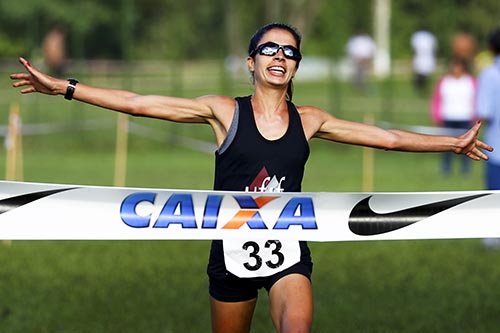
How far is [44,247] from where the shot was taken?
521 inches

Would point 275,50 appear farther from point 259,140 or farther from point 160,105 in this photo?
point 160,105

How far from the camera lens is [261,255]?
591 centimetres

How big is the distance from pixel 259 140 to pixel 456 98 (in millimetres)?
15460

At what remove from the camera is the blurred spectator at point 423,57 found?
2838 cm

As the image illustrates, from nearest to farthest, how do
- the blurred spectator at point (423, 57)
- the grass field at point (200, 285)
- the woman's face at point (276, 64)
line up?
the woman's face at point (276, 64) → the grass field at point (200, 285) → the blurred spectator at point (423, 57)

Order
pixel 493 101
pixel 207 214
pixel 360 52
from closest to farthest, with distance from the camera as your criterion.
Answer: pixel 207 214
pixel 493 101
pixel 360 52

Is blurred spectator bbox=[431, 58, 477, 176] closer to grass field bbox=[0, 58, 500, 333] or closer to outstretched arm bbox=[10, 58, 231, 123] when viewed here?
grass field bbox=[0, 58, 500, 333]

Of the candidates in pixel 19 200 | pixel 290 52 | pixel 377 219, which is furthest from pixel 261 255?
pixel 19 200

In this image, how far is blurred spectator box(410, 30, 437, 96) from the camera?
2838 centimetres

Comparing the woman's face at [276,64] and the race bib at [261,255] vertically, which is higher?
the woman's face at [276,64]

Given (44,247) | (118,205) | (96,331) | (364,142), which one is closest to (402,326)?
(96,331)

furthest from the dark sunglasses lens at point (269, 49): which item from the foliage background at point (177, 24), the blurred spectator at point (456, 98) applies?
the foliage background at point (177, 24)

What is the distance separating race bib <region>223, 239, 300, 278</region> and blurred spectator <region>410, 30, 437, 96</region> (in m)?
22.9

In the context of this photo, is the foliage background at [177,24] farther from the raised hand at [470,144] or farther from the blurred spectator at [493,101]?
the raised hand at [470,144]
